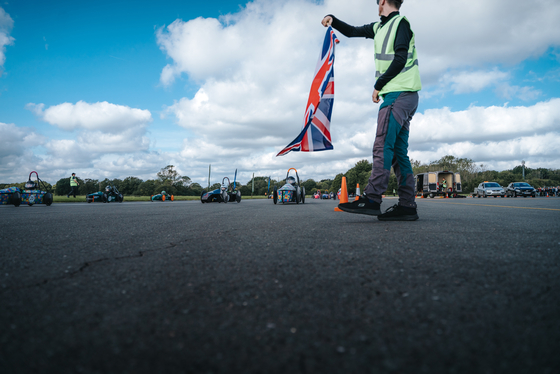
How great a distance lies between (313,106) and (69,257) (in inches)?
202

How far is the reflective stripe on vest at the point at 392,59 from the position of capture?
144 inches

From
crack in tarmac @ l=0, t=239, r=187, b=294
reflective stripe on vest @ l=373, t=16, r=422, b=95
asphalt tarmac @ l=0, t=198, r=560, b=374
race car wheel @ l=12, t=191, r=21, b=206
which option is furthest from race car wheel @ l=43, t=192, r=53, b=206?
reflective stripe on vest @ l=373, t=16, r=422, b=95

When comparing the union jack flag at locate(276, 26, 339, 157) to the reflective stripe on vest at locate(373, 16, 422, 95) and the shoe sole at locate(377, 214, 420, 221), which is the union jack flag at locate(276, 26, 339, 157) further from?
the shoe sole at locate(377, 214, 420, 221)

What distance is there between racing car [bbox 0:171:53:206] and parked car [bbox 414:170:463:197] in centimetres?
2665

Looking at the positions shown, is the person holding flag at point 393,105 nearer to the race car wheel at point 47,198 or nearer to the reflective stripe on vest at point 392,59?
the reflective stripe on vest at point 392,59

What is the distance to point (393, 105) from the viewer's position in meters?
3.65

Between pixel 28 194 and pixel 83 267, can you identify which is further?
pixel 28 194

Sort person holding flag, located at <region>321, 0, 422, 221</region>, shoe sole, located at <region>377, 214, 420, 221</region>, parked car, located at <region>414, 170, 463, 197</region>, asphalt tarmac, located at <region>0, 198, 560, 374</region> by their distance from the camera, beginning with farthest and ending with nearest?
parked car, located at <region>414, 170, 463, 197</region> → shoe sole, located at <region>377, 214, 420, 221</region> → person holding flag, located at <region>321, 0, 422, 221</region> → asphalt tarmac, located at <region>0, 198, 560, 374</region>

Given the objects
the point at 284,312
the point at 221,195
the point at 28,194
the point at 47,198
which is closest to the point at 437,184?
the point at 221,195

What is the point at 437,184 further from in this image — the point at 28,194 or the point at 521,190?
the point at 28,194

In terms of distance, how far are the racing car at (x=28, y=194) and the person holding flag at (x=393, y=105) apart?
13.1 m

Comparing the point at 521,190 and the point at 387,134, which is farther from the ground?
the point at 387,134

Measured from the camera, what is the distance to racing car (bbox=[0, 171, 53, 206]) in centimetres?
1134

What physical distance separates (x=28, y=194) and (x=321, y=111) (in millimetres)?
12287
